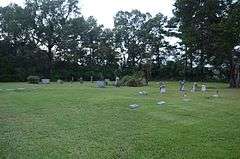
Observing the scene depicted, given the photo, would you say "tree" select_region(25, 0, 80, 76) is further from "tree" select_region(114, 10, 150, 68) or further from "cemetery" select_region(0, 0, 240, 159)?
"tree" select_region(114, 10, 150, 68)

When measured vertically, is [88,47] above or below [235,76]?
above

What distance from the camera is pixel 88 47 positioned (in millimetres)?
57438

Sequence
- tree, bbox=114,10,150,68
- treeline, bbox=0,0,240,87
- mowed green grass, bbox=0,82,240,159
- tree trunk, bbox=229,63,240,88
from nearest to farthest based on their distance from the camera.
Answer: mowed green grass, bbox=0,82,240,159
tree trunk, bbox=229,63,240,88
treeline, bbox=0,0,240,87
tree, bbox=114,10,150,68

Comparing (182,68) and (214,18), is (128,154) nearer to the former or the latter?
(214,18)

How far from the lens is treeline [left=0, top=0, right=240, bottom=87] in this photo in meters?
50.3

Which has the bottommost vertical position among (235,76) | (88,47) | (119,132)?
(119,132)

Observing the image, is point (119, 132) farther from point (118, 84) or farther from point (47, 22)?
point (47, 22)

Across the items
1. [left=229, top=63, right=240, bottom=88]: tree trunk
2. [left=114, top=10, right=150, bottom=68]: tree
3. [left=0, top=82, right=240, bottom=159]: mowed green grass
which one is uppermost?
[left=114, top=10, right=150, bottom=68]: tree

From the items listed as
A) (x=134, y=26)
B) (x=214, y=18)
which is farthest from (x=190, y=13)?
(x=134, y=26)

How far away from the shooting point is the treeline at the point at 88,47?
5028 centimetres

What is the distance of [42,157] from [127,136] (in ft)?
8.43

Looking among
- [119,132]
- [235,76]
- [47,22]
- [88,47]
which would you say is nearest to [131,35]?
[88,47]

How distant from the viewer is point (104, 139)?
8.61 m

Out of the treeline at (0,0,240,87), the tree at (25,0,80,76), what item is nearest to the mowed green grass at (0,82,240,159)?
the treeline at (0,0,240,87)
